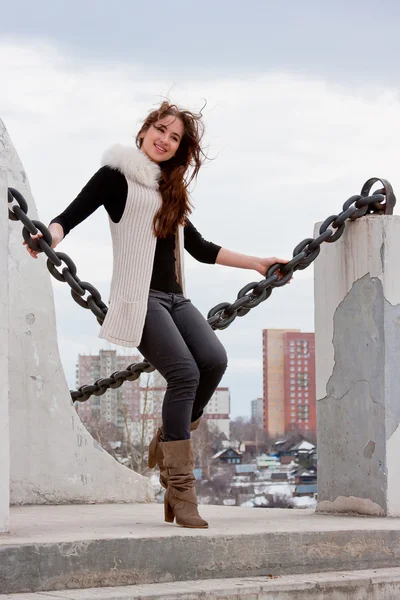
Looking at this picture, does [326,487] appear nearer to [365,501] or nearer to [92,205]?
[365,501]

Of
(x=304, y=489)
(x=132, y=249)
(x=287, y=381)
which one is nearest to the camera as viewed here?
(x=132, y=249)

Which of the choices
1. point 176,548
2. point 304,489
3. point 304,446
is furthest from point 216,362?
point 304,446

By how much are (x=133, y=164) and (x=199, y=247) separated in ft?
1.80

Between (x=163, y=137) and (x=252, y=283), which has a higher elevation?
(x=163, y=137)

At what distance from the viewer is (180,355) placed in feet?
12.1

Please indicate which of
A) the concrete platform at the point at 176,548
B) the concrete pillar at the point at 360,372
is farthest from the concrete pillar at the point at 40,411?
the concrete pillar at the point at 360,372

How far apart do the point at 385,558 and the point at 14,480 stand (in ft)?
7.02

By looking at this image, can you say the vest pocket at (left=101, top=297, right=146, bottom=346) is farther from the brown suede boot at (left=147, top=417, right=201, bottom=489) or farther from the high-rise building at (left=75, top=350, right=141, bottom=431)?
the high-rise building at (left=75, top=350, right=141, bottom=431)

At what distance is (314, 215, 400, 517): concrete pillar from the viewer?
4.43m

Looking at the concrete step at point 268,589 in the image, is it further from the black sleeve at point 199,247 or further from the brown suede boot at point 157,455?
the black sleeve at point 199,247

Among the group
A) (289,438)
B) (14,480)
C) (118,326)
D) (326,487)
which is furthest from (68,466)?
(289,438)

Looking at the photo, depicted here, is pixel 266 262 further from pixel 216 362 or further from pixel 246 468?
pixel 246 468

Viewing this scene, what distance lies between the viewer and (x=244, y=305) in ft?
14.4

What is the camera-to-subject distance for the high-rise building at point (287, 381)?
6562cm
